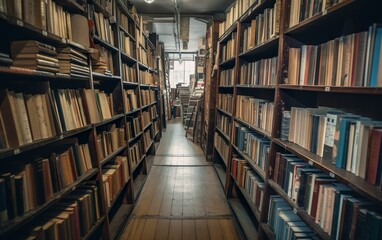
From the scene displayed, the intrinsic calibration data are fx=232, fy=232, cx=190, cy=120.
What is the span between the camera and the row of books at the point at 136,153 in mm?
3122

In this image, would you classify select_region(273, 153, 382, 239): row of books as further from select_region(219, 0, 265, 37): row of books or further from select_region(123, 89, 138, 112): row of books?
select_region(123, 89, 138, 112): row of books

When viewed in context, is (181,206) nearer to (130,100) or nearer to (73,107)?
(130,100)

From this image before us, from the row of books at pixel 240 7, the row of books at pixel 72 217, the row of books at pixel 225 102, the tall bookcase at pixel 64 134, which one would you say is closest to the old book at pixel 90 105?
the tall bookcase at pixel 64 134

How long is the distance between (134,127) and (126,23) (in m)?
1.45

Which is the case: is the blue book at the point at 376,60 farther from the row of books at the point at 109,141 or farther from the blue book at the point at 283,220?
the row of books at the point at 109,141

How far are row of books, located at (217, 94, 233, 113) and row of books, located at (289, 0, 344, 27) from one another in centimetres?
180

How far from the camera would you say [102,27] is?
2199 millimetres

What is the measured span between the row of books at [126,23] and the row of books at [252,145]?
194 centimetres

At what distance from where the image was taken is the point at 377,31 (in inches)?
35.9

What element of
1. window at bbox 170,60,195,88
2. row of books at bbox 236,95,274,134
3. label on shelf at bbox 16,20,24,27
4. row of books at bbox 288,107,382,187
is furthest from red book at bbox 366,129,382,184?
window at bbox 170,60,195,88

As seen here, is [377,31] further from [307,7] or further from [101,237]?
[101,237]

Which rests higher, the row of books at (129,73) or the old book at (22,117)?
the row of books at (129,73)

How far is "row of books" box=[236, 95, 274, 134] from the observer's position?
1929 millimetres

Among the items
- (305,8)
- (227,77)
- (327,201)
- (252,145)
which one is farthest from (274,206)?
(227,77)
